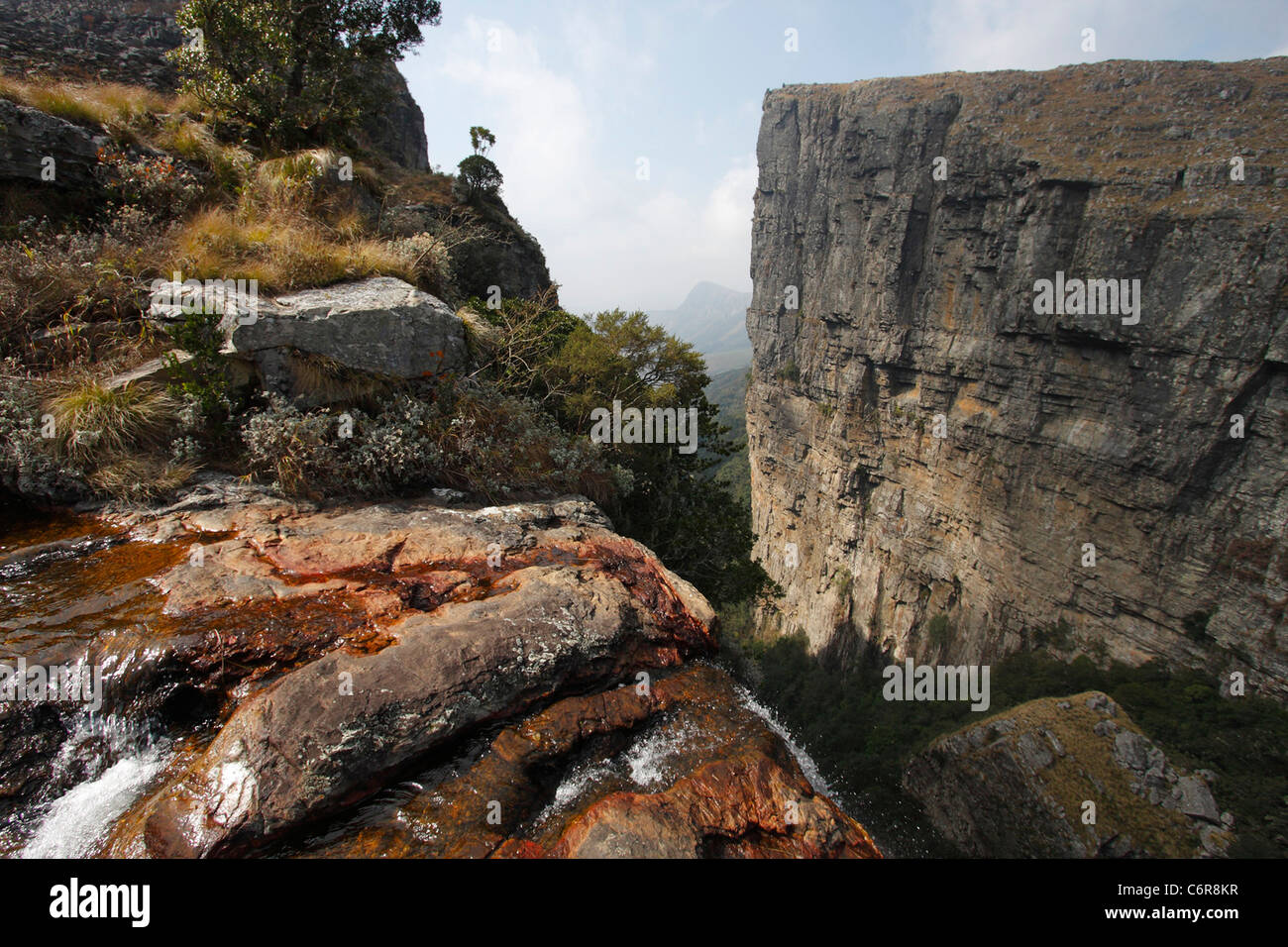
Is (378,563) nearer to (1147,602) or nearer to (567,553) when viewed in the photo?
(567,553)

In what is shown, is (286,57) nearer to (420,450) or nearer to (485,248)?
(485,248)

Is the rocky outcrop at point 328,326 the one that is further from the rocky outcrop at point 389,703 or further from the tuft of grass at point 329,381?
the rocky outcrop at point 389,703

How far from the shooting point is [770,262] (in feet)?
245

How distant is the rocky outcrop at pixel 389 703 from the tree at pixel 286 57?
26.8 feet

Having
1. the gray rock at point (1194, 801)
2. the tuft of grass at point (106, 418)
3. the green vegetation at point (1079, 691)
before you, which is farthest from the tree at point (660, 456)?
the gray rock at point (1194, 801)

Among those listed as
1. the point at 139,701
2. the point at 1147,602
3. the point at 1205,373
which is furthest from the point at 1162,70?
the point at 139,701

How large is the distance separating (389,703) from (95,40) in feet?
47.0

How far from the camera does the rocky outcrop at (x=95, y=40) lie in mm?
8727

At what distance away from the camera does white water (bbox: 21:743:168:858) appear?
2621 millimetres

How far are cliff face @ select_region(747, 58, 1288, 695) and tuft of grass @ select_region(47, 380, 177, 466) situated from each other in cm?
4475

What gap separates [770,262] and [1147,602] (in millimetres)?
57223
